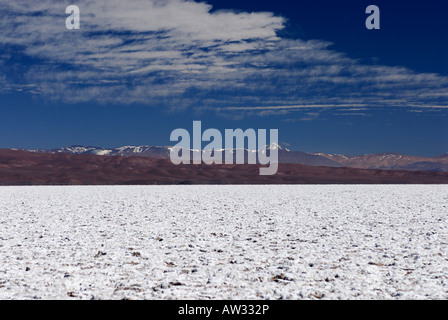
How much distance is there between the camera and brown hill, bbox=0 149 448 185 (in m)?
85.1

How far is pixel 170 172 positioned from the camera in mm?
96000

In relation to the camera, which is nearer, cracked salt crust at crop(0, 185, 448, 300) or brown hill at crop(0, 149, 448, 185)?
cracked salt crust at crop(0, 185, 448, 300)

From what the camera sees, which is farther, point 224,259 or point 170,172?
point 170,172

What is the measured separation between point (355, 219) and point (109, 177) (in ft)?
237

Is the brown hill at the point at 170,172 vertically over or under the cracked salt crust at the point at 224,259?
under

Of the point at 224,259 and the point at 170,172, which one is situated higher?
the point at 224,259

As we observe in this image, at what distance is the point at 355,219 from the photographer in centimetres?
1619

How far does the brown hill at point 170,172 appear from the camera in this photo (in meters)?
85.1

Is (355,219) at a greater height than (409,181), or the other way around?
(355,219)

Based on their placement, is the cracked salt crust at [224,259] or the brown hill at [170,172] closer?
the cracked salt crust at [224,259]

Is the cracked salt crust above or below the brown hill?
above
